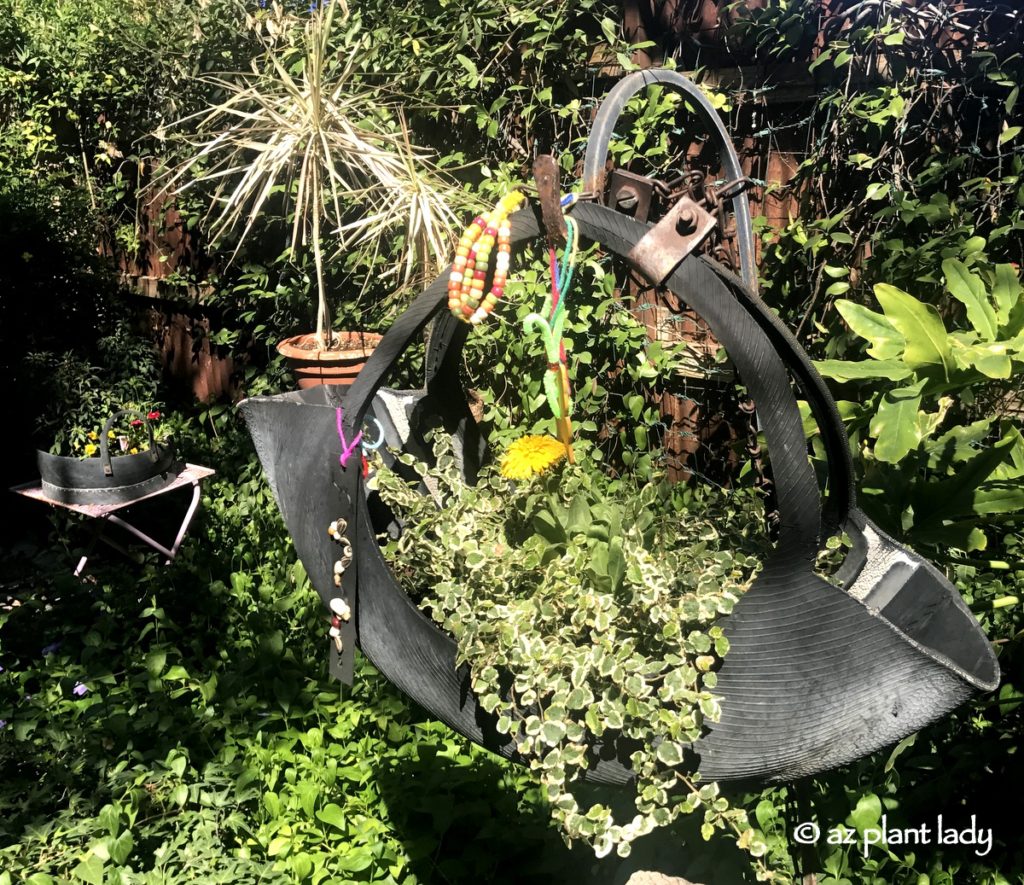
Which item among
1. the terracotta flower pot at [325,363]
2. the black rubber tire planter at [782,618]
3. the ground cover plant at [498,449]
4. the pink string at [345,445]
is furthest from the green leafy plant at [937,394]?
the terracotta flower pot at [325,363]

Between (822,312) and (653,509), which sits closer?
(653,509)

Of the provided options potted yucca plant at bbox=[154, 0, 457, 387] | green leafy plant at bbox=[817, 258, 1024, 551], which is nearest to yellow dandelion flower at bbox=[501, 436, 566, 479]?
green leafy plant at bbox=[817, 258, 1024, 551]

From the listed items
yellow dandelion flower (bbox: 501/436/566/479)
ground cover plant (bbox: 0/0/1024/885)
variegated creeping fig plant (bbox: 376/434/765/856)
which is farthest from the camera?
ground cover plant (bbox: 0/0/1024/885)

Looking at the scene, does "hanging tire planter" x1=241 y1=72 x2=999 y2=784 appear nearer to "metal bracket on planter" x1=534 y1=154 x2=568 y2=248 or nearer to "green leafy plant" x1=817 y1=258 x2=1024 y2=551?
"metal bracket on planter" x1=534 y1=154 x2=568 y2=248

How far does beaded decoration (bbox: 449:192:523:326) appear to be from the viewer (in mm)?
1123

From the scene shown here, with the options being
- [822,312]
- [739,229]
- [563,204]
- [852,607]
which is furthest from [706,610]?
[822,312]

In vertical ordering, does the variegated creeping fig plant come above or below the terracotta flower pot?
above

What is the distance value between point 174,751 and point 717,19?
116 inches

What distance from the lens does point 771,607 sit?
0.98 metres

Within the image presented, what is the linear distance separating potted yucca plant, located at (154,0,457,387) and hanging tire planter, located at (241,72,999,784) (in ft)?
5.47

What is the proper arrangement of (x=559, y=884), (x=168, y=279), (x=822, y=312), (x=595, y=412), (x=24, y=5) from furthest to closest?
(x=24, y=5) → (x=168, y=279) → (x=595, y=412) → (x=822, y=312) → (x=559, y=884)

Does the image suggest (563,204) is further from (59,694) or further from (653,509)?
(59,694)

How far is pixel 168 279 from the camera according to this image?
14.8ft

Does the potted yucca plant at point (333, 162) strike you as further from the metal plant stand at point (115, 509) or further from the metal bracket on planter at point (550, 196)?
the metal bracket on planter at point (550, 196)
